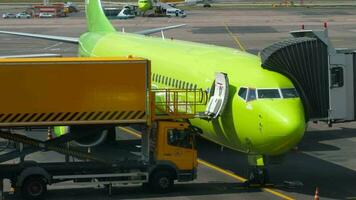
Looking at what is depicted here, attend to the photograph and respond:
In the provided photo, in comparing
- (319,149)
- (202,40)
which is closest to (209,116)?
(319,149)

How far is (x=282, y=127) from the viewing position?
19.5m

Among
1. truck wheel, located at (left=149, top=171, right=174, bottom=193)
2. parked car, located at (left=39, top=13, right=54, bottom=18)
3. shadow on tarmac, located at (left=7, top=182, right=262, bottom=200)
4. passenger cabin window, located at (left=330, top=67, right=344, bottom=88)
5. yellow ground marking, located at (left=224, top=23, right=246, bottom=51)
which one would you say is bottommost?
shadow on tarmac, located at (left=7, top=182, right=262, bottom=200)

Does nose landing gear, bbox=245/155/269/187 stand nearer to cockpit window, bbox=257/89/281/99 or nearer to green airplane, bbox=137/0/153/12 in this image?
cockpit window, bbox=257/89/281/99

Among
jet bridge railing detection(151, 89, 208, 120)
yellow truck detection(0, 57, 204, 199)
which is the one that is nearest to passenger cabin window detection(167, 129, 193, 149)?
yellow truck detection(0, 57, 204, 199)

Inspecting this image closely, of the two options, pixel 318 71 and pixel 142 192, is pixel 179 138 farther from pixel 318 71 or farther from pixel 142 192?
pixel 318 71

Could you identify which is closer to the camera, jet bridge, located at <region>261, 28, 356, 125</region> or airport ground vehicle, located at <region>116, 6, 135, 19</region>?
jet bridge, located at <region>261, 28, 356, 125</region>

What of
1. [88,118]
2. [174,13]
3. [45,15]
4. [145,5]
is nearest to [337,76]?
[88,118]

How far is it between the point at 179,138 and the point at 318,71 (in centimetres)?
513

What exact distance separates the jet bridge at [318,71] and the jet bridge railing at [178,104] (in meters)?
2.80

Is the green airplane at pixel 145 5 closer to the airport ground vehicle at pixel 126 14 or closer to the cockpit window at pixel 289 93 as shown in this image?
the airport ground vehicle at pixel 126 14

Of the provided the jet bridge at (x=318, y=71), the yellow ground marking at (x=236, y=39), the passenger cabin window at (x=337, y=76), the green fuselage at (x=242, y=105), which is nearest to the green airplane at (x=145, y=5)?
the yellow ground marking at (x=236, y=39)

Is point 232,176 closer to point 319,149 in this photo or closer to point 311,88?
point 311,88

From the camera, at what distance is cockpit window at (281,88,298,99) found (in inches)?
804

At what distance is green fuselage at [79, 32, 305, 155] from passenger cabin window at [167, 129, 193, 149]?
117 cm
